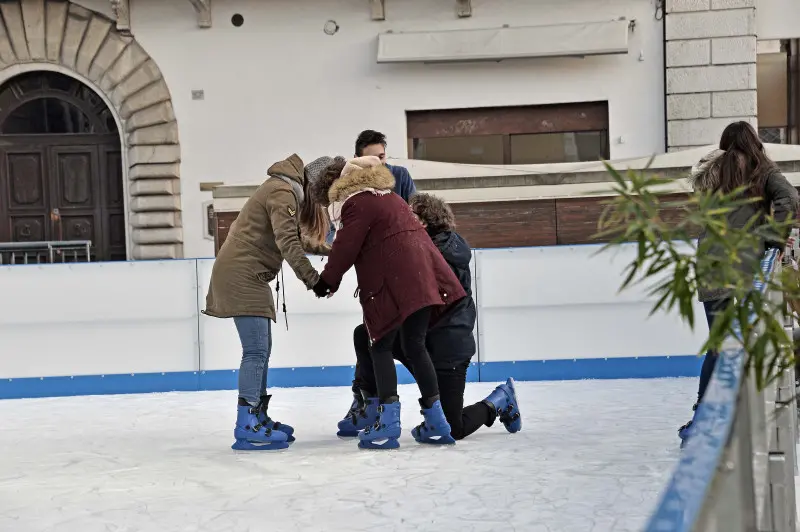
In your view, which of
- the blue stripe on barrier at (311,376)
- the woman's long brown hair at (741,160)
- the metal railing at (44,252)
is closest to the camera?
the woman's long brown hair at (741,160)

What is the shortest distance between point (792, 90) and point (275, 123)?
6194 millimetres

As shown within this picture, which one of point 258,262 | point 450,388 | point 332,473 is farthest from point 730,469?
point 258,262

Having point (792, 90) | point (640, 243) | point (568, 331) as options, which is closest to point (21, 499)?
point (640, 243)

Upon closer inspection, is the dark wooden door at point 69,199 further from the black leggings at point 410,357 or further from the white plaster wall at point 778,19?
the black leggings at point 410,357

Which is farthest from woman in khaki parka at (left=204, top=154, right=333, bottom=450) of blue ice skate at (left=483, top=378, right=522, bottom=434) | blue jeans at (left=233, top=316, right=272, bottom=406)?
blue ice skate at (left=483, top=378, right=522, bottom=434)

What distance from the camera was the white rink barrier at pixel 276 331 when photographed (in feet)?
25.2

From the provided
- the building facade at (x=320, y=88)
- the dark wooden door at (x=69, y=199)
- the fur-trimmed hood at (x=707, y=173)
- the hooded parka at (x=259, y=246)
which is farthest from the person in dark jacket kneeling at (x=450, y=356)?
the dark wooden door at (x=69, y=199)

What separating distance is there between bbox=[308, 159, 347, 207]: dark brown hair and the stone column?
30.6 ft

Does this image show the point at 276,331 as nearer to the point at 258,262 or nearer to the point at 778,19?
the point at 258,262

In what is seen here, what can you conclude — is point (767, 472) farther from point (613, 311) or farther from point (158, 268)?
point (158, 268)

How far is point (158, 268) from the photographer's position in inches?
306

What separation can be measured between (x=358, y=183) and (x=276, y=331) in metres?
3.17

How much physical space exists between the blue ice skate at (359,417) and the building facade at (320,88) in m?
8.65

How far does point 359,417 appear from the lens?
5.26 meters
